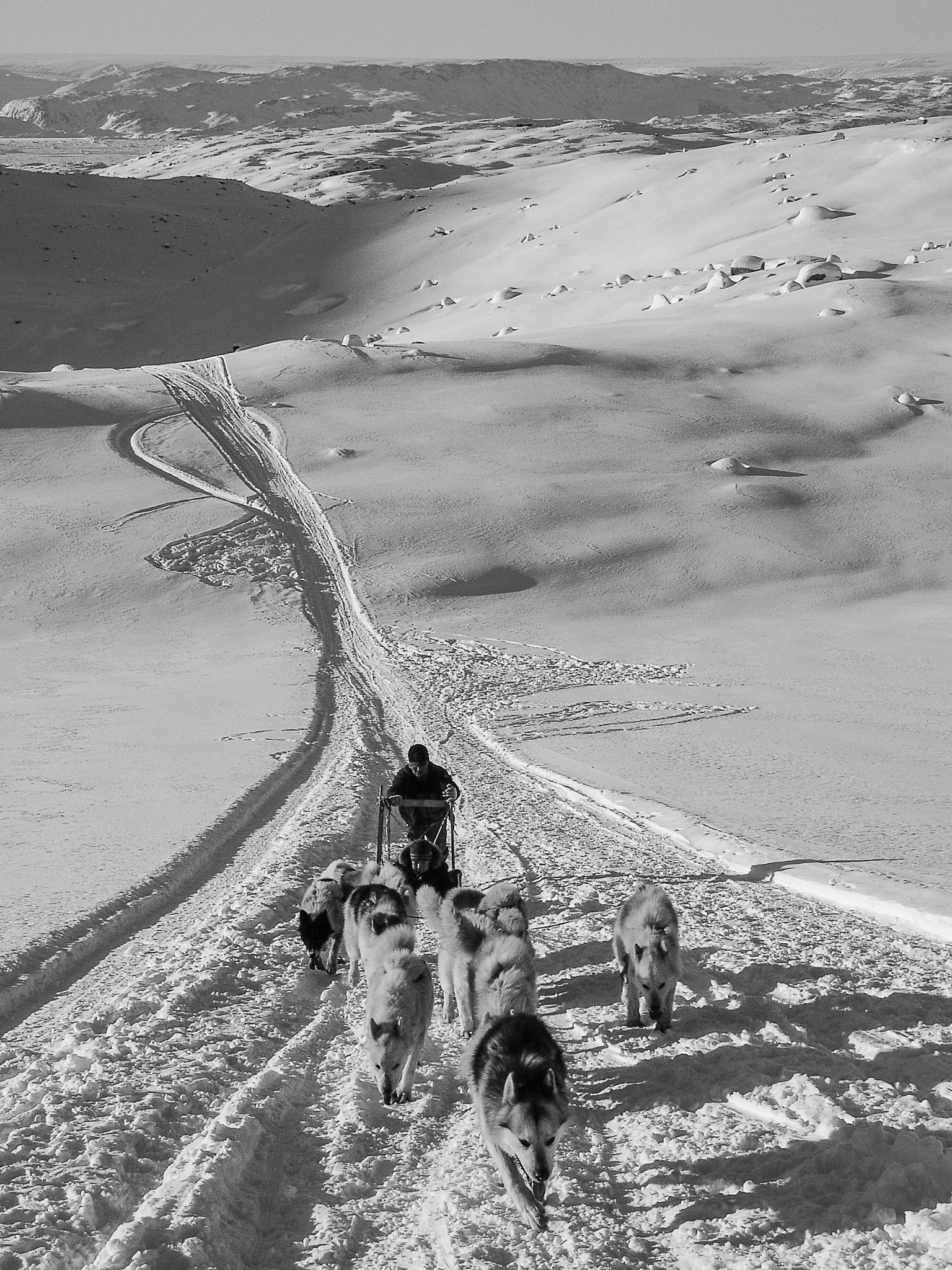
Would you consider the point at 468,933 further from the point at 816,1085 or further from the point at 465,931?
the point at 816,1085

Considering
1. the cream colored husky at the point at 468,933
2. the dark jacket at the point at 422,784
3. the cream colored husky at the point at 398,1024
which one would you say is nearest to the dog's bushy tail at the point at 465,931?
the cream colored husky at the point at 468,933

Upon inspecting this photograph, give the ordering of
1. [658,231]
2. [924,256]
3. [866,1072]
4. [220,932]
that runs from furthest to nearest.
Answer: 1. [658,231]
2. [924,256]
3. [220,932]
4. [866,1072]

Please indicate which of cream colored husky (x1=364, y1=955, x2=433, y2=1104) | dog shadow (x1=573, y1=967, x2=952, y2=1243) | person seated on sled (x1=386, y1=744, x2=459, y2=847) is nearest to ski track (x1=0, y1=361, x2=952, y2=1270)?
dog shadow (x1=573, y1=967, x2=952, y2=1243)

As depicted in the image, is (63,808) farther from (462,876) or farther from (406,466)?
(406,466)

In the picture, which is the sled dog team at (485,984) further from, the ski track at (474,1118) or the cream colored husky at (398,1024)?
the ski track at (474,1118)

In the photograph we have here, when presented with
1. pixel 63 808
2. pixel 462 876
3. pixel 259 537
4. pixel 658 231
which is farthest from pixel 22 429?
pixel 658 231

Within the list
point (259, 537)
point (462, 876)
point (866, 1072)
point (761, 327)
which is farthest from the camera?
point (761, 327)
